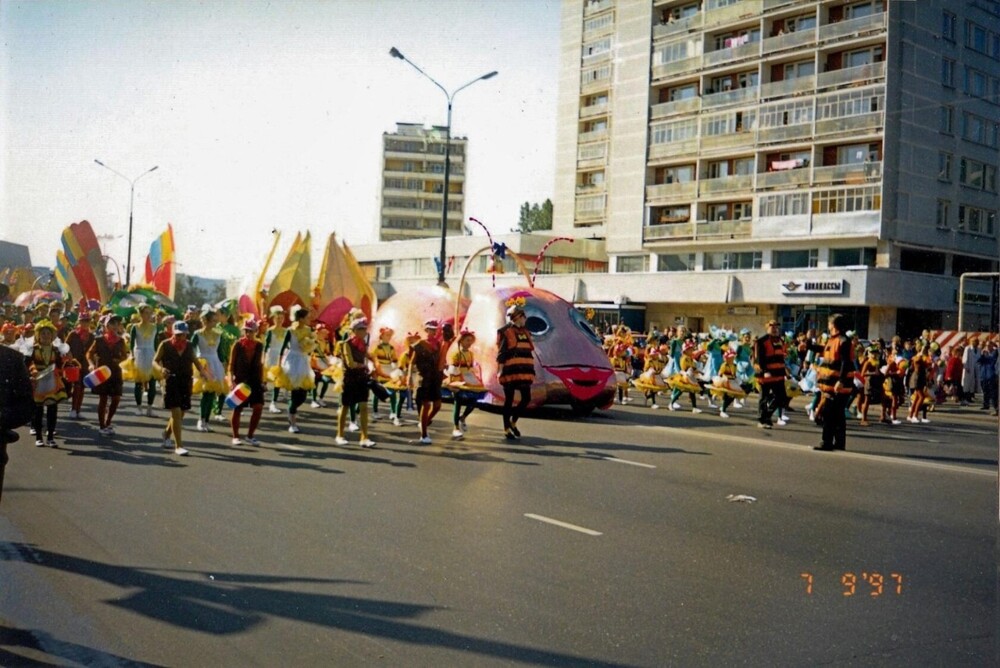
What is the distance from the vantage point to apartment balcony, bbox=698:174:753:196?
3566 cm

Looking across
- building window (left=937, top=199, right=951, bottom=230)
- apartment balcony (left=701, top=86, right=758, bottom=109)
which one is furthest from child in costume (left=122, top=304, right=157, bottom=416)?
apartment balcony (left=701, top=86, right=758, bottom=109)

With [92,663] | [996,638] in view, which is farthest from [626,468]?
[92,663]

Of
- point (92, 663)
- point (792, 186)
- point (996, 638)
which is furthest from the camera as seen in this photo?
point (792, 186)

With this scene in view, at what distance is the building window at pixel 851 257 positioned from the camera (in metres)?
26.5

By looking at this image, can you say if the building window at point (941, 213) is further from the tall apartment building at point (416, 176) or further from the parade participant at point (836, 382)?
the tall apartment building at point (416, 176)

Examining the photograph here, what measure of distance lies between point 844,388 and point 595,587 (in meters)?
7.31

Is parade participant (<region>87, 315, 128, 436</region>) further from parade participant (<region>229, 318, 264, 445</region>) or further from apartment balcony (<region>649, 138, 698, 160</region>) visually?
apartment balcony (<region>649, 138, 698, 160</region>)

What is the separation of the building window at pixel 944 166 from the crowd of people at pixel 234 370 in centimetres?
549

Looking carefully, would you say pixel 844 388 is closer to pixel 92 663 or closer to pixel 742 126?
pixel 92 663

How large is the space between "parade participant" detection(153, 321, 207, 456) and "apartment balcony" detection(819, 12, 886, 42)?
27.9 ft

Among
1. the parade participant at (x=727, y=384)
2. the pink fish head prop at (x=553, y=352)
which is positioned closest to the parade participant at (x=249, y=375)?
the pink fish head prop at (x=553, y=352)

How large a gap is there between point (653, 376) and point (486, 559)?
13.5 m

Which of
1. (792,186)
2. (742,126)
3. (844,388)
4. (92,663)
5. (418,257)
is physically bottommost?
(92,663)

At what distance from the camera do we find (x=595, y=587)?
532 cm
